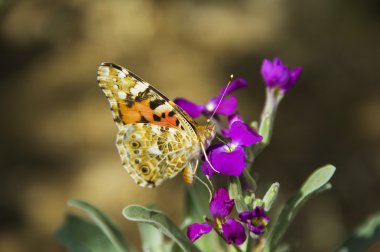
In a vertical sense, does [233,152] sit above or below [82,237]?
above

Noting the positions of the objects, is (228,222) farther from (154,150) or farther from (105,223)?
(105,223)

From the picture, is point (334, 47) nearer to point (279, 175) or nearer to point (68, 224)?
point (279, 175)

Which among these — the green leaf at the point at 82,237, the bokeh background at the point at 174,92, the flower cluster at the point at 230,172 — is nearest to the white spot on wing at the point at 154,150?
the flower cluster at the point at 230,172

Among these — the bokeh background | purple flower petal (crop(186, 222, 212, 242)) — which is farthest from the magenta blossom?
the bokeh background

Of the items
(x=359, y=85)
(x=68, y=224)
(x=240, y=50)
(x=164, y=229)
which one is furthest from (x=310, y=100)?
(x=164, y=229)

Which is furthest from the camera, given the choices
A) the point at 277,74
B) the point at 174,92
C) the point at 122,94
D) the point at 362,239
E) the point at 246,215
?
the point at 174,92

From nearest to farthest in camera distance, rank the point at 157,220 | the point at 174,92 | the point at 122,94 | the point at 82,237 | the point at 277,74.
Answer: the point at 157,220, the point at 122,94, the point at 277,74, the point at 82,237, the point at 174,92

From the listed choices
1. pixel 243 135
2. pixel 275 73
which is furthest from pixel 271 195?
pixel 275 73
